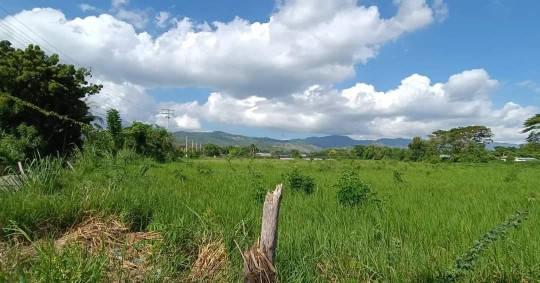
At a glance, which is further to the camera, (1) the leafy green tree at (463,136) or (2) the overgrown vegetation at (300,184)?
(1) the leafy green tree at (463,136)

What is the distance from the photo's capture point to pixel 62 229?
5227 mm

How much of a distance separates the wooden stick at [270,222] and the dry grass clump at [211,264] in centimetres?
117

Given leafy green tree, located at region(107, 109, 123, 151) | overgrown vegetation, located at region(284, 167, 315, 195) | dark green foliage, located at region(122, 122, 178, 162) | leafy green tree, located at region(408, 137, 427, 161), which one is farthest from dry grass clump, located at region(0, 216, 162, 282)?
leafy green tree, located at region(408, 137, 427, 161)

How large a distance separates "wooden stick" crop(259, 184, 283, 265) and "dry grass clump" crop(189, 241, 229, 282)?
46.2 inches

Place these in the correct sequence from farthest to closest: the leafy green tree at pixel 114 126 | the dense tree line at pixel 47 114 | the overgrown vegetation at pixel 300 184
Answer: the leafy green tree at pixel 114 126, the dense tree line at pixel 47 114, the overgrown vegetation at pixel 300 184

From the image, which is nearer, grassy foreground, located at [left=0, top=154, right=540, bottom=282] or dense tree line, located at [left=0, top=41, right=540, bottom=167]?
grassy foreground, located at [left=0, top=154, right=540, bottom=282]

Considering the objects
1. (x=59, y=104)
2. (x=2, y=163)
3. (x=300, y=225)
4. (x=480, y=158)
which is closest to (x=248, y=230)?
(x=300, y=225)

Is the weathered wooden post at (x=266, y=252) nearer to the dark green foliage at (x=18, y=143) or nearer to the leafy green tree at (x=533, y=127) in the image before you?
the dark green foliage at (x=18, y=143)

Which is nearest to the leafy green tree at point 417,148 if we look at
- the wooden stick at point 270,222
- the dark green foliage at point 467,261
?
the dark green foliage at point 467,261

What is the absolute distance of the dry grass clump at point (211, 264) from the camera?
157 inches

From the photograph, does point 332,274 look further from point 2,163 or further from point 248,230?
point 2,163

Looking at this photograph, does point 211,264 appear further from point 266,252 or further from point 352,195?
point 352,195

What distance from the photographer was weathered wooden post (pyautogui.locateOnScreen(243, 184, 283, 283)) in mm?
2857

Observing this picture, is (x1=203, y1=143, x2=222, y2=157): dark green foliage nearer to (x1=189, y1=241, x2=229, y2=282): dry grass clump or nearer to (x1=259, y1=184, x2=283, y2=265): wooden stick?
(x1=189, y1=241, x2=229, y2=282): dry grass clump
